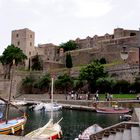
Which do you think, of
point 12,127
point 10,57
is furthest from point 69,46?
point 12,127

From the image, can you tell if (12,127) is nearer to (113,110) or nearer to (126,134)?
(126,134)

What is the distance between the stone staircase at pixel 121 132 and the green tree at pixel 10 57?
212 feet

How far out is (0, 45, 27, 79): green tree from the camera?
3184 inches

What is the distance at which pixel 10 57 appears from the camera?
268 feet

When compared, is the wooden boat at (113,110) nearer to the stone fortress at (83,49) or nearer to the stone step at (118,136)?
the stone step at (118,136)

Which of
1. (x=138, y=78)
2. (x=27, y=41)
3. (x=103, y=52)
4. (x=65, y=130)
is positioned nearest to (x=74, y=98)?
(x=138, y=78)

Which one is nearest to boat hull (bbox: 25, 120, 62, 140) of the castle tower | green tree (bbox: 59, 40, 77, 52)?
the castle tower

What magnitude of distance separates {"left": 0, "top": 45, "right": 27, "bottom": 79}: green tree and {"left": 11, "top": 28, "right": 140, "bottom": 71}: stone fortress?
5.43 metres

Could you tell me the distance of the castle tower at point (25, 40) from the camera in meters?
89.6

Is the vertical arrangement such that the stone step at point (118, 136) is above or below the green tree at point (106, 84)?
below

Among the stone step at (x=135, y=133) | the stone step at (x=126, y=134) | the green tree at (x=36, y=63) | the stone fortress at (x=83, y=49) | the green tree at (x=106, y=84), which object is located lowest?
the stone step at (x=126, y=134)

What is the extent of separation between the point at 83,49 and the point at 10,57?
18.5 metres

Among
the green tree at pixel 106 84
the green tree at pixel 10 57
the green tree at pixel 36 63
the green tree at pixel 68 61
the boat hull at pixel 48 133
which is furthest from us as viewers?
the green tree at pixel 36 63

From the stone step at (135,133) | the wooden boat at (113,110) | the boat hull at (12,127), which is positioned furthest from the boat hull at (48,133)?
the wooden boat at (113,110)
